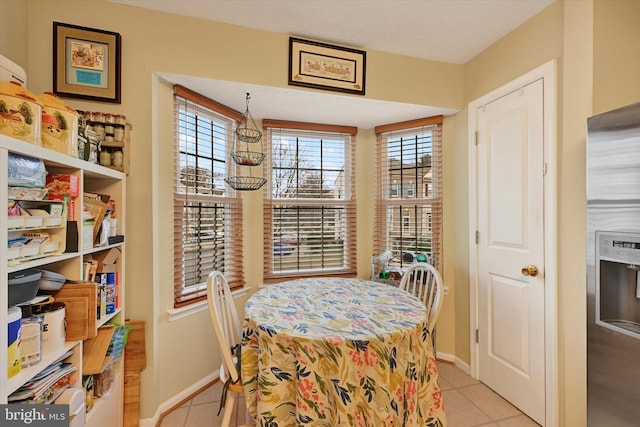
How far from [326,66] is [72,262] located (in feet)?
6.54

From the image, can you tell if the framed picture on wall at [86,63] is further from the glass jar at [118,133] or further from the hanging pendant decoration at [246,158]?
the hanging pendant decoration at [246,158]

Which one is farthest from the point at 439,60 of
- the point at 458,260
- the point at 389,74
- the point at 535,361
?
the point at 535,361

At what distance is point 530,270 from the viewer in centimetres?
191

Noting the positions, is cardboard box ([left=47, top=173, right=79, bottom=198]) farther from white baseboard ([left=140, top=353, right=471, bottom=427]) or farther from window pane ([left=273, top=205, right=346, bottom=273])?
window pane ([left=273, top=205, right=346, bottom=273])

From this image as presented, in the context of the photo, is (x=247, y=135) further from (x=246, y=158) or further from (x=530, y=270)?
(x=530, y=270)

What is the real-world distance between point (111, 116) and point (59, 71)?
0.40m

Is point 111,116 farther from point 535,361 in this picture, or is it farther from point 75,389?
point 535,361

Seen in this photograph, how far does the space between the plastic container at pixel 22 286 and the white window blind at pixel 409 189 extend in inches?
99.9

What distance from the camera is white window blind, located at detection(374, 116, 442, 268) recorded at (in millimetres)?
2746

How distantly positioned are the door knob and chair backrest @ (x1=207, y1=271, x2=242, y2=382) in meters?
1.90

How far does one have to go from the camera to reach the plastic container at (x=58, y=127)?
3.89 ft

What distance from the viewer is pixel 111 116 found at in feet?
5.65

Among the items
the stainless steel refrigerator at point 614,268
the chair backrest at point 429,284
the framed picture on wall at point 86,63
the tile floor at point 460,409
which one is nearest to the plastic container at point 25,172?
the framed picture on wall at point 86,63

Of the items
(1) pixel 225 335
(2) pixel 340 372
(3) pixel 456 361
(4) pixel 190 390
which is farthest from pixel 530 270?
(4) pixel 190 390
